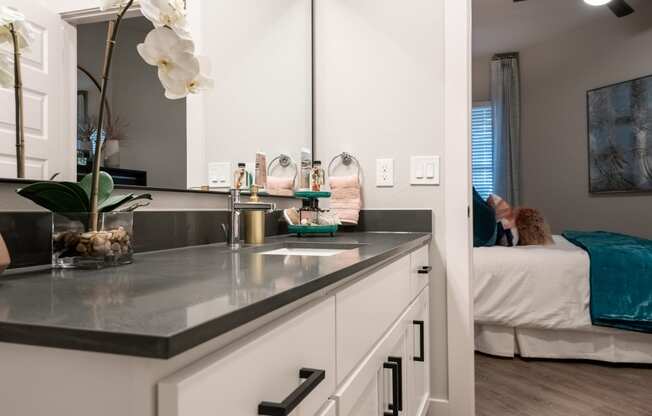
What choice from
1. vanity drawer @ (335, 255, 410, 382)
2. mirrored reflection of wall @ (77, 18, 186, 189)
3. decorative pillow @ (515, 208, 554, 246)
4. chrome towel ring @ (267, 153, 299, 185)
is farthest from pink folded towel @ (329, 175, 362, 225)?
decorative pillow @ (515, 208, 554, 246)

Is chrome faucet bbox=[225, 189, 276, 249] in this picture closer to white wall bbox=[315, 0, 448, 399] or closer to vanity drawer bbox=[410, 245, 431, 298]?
vanity drawer bbox=[410, 245, 431, 298]

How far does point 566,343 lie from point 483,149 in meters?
3.29

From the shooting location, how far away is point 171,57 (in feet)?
2.66

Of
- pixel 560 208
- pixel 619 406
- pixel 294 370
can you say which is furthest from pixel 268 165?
pixel 560 208

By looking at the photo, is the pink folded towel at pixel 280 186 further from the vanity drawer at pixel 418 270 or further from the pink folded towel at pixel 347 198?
the vanity drawer at pixel 418 270

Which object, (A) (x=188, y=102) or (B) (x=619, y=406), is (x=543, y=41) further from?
(A) (x=188, y=102)

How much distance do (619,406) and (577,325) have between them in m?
0.57

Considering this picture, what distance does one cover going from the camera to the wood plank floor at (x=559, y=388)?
2174 mm

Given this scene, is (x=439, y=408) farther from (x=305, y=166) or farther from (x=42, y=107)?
(x=42, y=107)

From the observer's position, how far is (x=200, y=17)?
4.67 ft

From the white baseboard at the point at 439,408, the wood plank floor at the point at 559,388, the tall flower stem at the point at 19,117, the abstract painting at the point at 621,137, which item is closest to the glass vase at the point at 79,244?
the tall flower stem at the point at 19,117

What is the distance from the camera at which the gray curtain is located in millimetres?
5422

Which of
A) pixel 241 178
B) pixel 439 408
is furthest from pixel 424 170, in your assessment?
pixel 439 408

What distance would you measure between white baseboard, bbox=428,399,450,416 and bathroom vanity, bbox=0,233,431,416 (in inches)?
41.4
